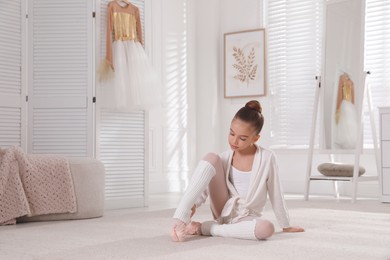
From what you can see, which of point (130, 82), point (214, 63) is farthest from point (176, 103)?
point (130, 82)

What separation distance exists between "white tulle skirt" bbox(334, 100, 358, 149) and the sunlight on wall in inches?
74.0

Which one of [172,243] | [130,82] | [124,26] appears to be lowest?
[172,243]

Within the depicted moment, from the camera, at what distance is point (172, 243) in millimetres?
2508

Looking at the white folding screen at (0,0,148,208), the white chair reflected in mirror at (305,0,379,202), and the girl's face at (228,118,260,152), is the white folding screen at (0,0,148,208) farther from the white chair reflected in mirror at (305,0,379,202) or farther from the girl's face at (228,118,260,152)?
the white chair reflected in mirror at (305,0,379,202)

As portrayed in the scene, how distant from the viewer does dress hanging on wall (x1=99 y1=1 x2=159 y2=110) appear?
4.34 meters

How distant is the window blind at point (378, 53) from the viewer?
5.43 m

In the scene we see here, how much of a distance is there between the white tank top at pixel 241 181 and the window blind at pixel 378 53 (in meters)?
3.12

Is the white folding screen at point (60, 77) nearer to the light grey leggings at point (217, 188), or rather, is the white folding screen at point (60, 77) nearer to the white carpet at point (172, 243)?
the white carpet at point (172, 243)

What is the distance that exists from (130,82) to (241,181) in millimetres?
1985

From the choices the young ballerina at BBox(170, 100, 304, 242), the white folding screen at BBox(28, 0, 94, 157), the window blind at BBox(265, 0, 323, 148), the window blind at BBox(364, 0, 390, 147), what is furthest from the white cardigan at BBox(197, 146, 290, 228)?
the window blind at BBox(265, 0, 323, 148)

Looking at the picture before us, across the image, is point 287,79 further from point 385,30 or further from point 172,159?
point 172,159

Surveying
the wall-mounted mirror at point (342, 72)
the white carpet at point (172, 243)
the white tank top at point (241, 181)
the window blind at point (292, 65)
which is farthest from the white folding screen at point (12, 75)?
the window blind at point (292, 65)

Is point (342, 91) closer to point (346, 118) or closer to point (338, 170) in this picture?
point (346, 118)

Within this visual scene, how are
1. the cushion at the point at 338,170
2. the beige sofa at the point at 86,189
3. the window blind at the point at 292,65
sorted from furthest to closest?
the window blind at the point at 292,65 → the cushion at the point at 338,170 → the beige sofa at the point at 86,189
